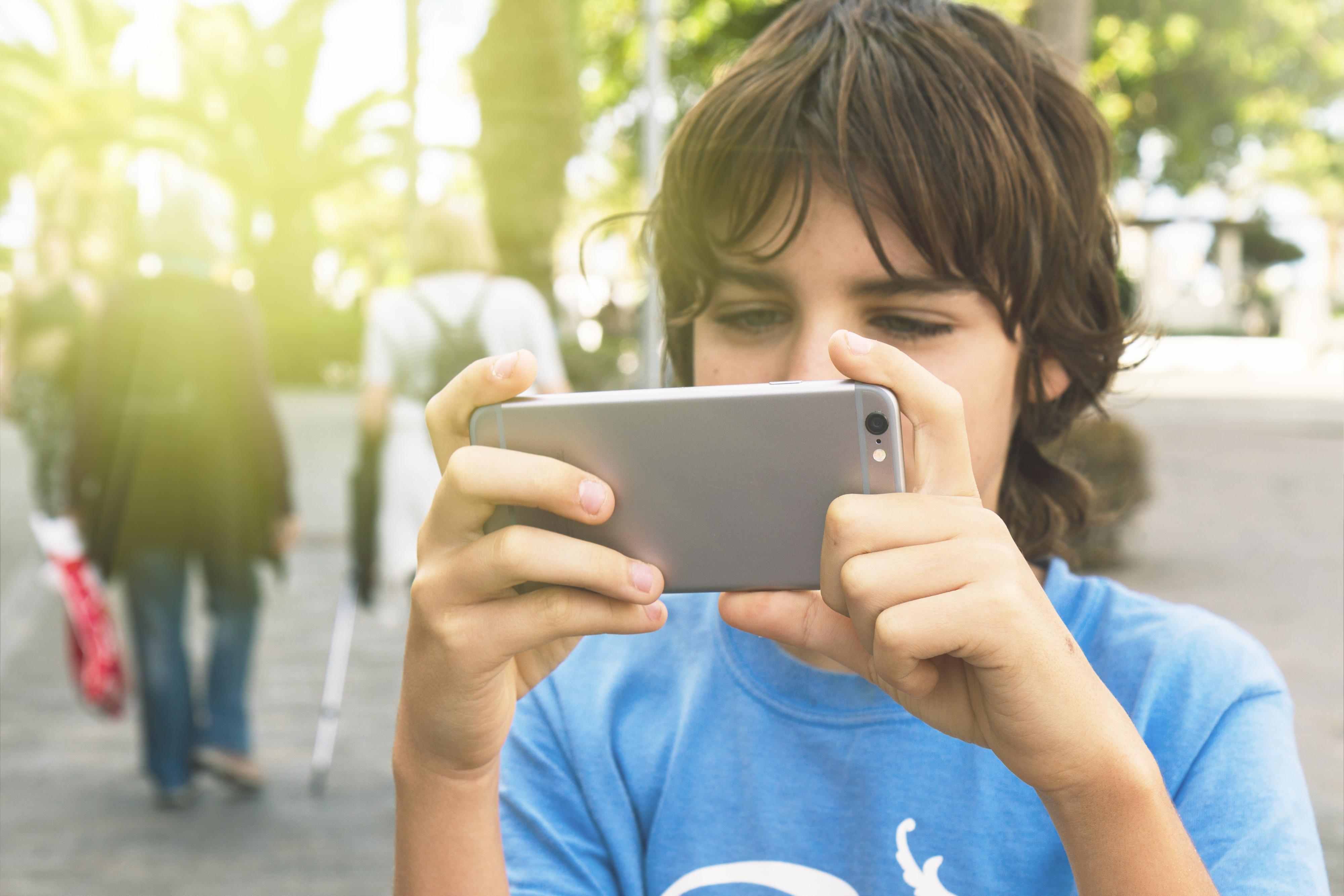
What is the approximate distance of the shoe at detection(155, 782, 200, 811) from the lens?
14.6 feet

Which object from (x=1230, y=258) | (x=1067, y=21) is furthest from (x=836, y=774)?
(x=1230, y=258)

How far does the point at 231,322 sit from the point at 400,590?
→ 126 centimetres

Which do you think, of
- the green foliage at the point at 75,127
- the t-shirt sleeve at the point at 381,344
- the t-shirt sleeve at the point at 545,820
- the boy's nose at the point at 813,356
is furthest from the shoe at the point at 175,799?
the green foliage at the point at 75,127

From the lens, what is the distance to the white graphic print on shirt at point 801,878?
49.0 inches

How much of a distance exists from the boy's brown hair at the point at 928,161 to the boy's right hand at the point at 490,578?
486 mm

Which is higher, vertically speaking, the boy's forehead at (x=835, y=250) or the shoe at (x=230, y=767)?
the boy's forehead at (x=835, y=250)

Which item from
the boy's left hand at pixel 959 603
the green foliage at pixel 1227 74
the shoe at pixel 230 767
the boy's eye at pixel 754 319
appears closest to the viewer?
the boy's left hand at pixel 959 603

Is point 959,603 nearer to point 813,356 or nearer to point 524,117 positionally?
point 813,356

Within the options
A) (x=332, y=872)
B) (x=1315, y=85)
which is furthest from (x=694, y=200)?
(x=1315, y=85)

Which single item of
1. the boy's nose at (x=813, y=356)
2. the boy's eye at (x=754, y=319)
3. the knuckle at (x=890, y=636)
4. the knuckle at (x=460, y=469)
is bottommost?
the knuckle at (x=890, y=636)

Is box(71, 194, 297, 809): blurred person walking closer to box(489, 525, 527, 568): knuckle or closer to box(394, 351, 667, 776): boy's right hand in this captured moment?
box(394, 351, 667, 776): boy's right hand

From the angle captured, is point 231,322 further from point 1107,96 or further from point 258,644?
point 1107,96

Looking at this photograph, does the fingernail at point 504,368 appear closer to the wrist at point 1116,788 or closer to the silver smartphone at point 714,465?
the silver smartphone at point 714,465

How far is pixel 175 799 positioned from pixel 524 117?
6636 mm
